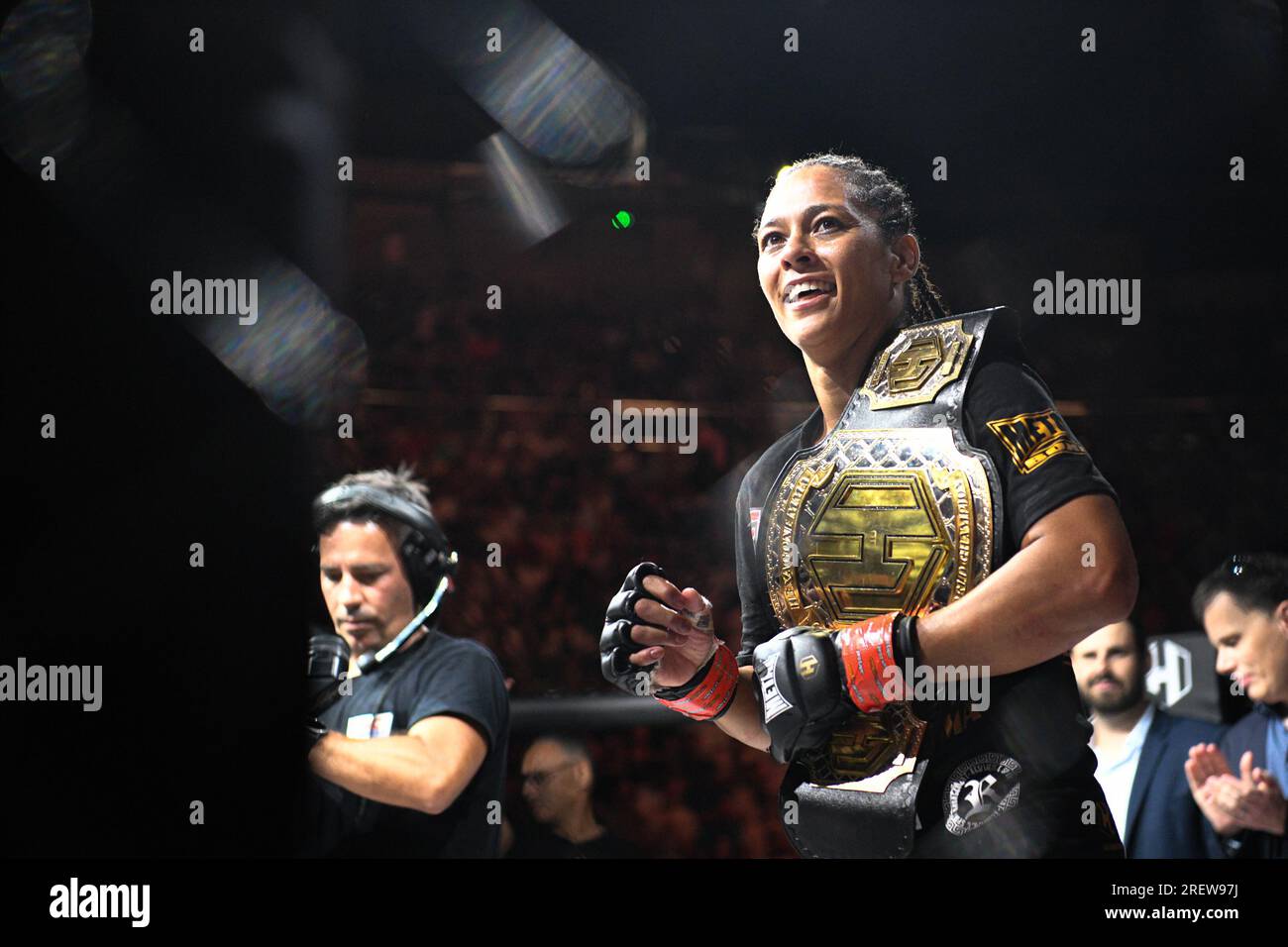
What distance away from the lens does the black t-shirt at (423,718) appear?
9.75 feet

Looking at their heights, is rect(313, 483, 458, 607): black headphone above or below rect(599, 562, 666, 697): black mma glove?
above

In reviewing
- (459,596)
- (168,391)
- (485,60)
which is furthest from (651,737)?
(485,60)

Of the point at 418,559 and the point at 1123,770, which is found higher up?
the point at 418,559

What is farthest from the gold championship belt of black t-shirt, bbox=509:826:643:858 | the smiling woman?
black t-shirt, bbox=509:826:643:858

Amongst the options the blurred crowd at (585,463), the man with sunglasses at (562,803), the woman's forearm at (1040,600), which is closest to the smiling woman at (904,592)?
the woman's forearm at (1040,600)

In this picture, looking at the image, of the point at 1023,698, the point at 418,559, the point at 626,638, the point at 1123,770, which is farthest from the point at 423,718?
the point at 1123,770

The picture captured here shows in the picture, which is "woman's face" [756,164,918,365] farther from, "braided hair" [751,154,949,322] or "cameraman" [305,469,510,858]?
"cameraman" [305,469,510,858]

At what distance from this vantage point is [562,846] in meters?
3.00

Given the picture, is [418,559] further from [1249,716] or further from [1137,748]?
[1249,716]

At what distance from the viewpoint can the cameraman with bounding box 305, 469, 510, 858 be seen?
2963mm

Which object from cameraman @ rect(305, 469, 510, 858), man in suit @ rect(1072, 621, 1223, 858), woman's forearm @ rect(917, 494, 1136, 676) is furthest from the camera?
cameraman @ rect(305, 469, 510, 858)

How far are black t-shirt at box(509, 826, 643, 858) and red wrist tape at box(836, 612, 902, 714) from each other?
0.72 metres

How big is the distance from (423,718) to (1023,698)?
4.68 feet
